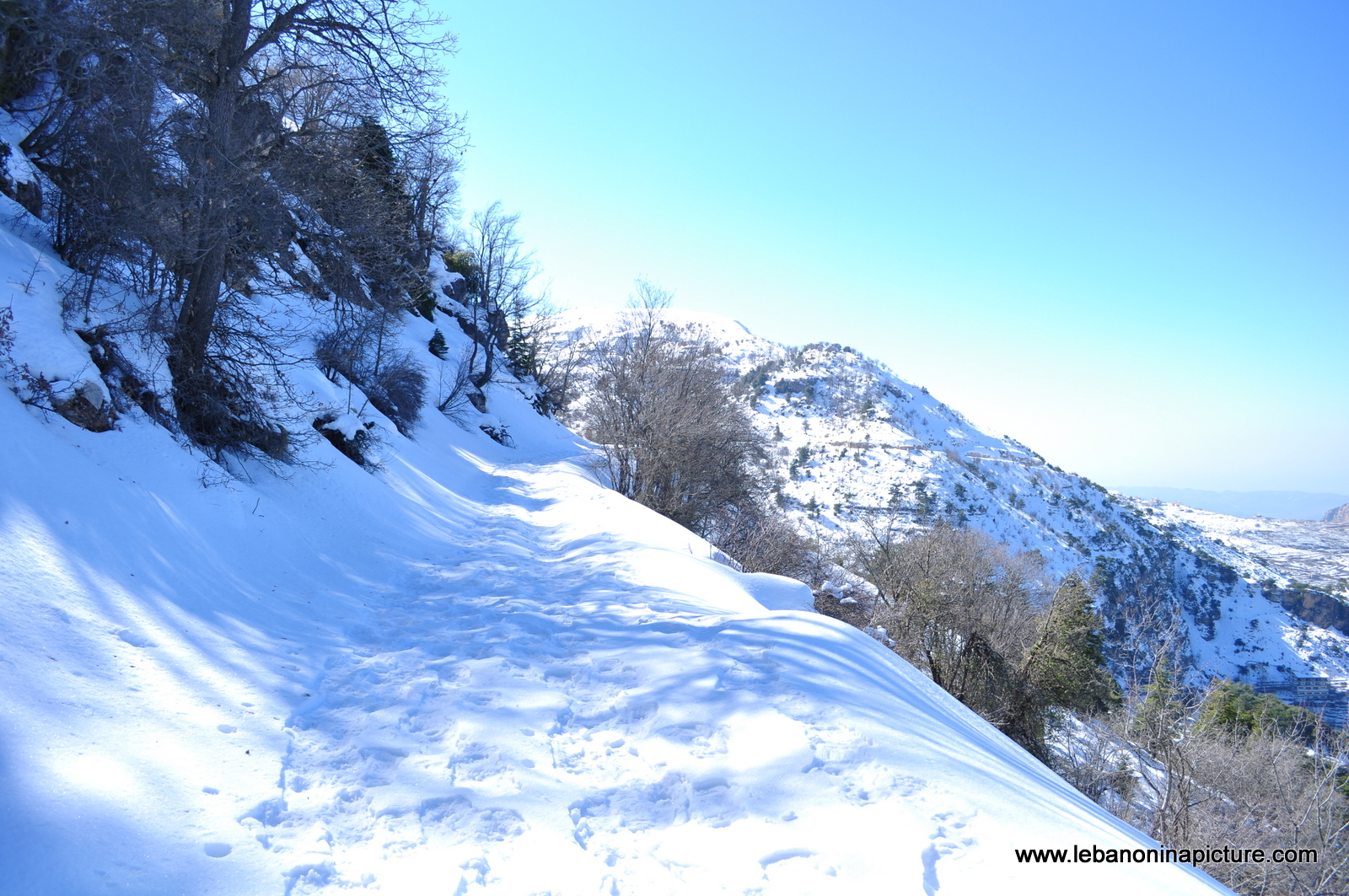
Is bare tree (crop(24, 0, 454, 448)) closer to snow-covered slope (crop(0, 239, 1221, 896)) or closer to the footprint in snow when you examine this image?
snow-covered slope (crop(0, 239, 1221, 896))

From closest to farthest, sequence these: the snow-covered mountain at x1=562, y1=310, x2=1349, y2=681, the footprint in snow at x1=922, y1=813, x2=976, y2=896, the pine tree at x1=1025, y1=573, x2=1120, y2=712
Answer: the footprint in snow at x1=922, y1=813, x2=976, y2=896
the pine tree at x1=1025, y1=573, x2=1120, y2=712
the snow-covered mountain at x1=562, y1=310, x2=1349, y2=681

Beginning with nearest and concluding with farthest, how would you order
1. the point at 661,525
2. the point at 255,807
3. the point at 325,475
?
1. the point at 255,807
2. the point at 325,475
3. the point at 661,525

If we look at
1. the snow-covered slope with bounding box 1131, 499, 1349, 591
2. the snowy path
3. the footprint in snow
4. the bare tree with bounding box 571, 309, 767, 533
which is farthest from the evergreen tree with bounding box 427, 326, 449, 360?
the snow-covered slope with bounding box 1131, 499, 1349, 591

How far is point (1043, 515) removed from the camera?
321 feet

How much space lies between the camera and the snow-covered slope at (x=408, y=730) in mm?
2611

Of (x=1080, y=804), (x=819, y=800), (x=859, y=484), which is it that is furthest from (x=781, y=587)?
(x=859, y=484)

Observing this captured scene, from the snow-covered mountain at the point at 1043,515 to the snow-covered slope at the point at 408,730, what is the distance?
3513 cm

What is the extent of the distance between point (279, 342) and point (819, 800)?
1242cm

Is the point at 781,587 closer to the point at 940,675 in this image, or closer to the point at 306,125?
the point at 306,125

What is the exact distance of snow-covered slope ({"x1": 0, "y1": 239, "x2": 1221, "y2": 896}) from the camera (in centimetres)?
261

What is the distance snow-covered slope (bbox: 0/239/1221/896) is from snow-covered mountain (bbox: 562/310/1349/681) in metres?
35.1

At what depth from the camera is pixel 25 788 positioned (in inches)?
92.4

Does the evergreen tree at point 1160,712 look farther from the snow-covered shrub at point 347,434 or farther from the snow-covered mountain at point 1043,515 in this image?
the snow-covered mountain at point 1043,515

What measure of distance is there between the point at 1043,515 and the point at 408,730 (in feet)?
370
